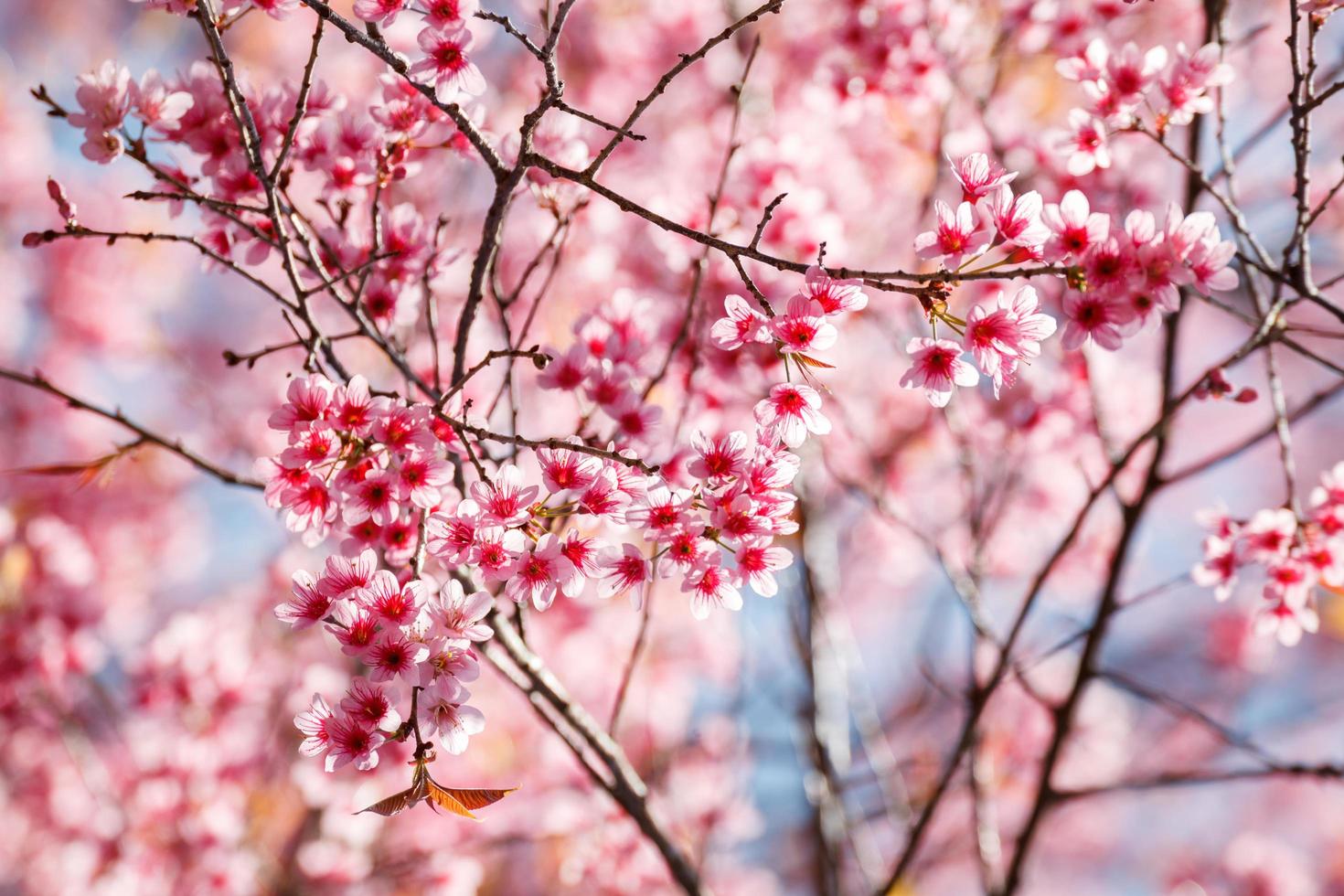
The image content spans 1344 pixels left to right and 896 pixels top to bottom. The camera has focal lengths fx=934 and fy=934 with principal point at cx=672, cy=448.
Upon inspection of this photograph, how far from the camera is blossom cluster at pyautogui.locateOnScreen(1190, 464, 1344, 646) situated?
1681 millimetres

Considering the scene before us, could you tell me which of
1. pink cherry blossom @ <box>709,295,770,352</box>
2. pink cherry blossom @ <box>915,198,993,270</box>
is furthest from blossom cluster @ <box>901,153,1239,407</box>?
pink cherry blossom @ <box>709,295,770,352</box>

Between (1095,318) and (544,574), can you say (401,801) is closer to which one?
(544,574)

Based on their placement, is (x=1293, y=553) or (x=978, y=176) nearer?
(x=978, y=176)

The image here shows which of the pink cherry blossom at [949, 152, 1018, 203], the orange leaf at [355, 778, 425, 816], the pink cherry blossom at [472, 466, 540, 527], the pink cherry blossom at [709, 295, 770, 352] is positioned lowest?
the orange leaf at [355, 778, 425, 816]

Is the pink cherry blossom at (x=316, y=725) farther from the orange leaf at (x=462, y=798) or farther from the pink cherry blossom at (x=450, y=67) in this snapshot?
the pink cherry blossom at (x=450, y=67)

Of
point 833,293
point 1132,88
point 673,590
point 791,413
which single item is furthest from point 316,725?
point 673,590

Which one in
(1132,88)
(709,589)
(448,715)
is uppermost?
(1132,88)

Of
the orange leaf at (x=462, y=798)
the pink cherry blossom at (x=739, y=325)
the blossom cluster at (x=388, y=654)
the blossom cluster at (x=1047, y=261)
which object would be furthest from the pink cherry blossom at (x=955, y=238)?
the orange leaf at (x=462, y=798)

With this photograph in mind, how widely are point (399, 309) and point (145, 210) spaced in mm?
5194

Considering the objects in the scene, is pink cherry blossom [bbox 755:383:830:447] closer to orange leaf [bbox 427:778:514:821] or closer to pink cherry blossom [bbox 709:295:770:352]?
pink cherry blossom [bbox 709:295:770:352]

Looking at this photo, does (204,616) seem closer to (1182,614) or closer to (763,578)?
(763,578)

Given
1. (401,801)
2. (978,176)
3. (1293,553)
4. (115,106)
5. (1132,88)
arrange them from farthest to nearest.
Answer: (1293,553), (1132,88), (115,106), (978,176), (401,801)

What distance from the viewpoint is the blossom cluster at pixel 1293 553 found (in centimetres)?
168

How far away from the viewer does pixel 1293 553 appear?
5.55ft
